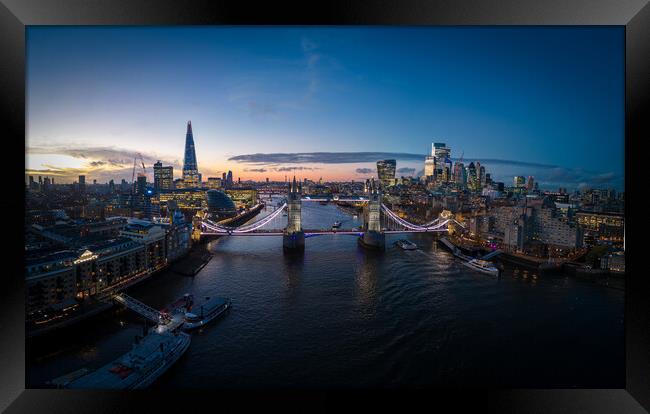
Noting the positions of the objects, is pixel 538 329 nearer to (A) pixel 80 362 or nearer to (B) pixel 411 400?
(B) pixel 411 400

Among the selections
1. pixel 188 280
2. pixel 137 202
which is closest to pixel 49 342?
pixel 188 280

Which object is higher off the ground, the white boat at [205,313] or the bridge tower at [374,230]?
the bridge tower at [374,230]

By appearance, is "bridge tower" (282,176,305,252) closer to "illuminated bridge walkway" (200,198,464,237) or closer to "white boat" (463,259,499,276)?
"illuminated bridge walkway" (200,198,464,237)

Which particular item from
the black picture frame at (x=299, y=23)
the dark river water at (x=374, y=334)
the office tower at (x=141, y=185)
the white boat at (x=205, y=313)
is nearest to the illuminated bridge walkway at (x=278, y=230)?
the office tower at (x=141, y=185)

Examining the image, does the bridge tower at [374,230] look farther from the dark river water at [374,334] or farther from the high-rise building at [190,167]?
the high-rise building at [190,167]

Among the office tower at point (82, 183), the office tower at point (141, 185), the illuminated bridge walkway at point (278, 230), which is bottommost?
the illuminated bridge walkway at point (278, 230)

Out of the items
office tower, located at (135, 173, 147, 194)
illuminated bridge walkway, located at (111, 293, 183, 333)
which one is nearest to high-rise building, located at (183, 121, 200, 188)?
office tower, located at (135, 173, 147, 194)

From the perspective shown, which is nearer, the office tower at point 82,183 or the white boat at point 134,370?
the white boat at point 134,370
